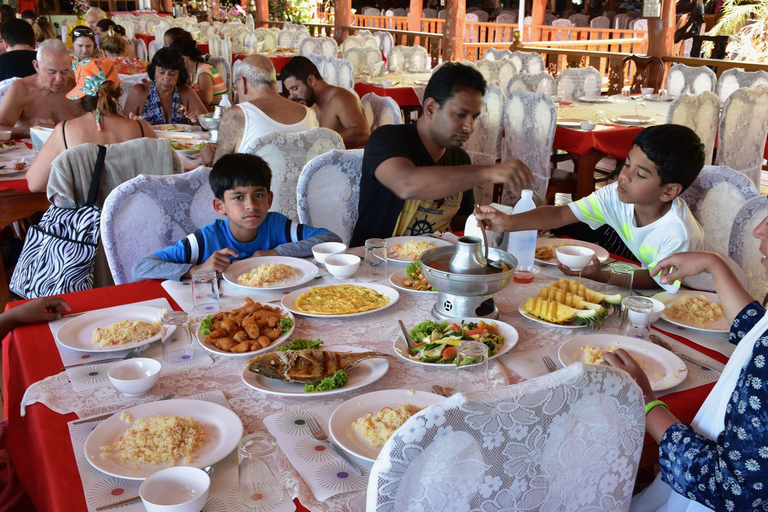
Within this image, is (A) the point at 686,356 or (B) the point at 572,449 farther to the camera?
(A) the point at 686,356

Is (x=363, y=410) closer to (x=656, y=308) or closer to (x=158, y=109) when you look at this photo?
(x=656, y=308)

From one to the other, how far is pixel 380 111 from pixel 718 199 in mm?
2740

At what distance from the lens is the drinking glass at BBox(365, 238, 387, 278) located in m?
2.15

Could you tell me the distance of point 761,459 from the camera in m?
1.12

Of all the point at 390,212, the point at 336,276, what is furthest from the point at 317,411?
the point at 390,212

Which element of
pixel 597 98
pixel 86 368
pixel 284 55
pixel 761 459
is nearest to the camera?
pixel 761 459

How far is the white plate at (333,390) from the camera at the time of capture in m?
1.40

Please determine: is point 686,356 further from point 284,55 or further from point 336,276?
point 284,55

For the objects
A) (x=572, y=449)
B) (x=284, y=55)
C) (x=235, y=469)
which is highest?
(x=284, y=55)

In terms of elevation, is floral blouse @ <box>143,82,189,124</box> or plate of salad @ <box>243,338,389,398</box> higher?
floral blouse @ <box>143,82,189,124</box>

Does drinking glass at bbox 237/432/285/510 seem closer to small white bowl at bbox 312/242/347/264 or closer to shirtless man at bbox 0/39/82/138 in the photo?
small white bowl at bbox 312/242/347/264

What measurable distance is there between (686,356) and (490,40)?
1358cm

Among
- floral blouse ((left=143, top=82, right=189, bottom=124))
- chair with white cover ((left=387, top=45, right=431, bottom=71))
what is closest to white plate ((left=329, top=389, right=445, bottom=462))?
floral blouse ((left=143, top=82, right=189, bottom=124))

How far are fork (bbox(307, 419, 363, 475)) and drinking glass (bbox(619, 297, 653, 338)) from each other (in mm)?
880
